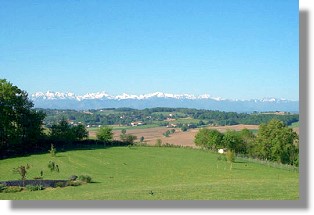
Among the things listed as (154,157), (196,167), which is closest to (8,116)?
(154,157)

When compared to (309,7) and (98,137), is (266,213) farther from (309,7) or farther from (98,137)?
(98,137)

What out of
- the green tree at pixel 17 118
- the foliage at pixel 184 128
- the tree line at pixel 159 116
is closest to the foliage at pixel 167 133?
the foliage at pixel 184 128

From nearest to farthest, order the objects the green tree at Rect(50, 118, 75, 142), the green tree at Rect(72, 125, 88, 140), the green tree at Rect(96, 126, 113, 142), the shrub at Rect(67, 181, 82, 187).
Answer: the shrub at Rect(67, 181, 82, 187)
the green tree at Rect(50, 118, 75, 142)
the green tree at Rect(72, 125, 88, 140)
the green tree at Rect(96, 126, 113, 142)

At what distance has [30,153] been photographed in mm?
19594

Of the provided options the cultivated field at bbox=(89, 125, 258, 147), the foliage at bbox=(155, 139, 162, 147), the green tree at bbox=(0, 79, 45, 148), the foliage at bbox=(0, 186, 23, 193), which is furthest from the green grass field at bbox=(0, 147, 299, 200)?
the cultivated field at bbox=(89, 125, 258, 147)

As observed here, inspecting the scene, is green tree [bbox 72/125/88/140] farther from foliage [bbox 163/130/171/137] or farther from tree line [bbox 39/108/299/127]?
foliage [bbox 163/130/171/137]

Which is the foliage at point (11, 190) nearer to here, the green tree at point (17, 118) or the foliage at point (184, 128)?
the green tree at point (17, 118)

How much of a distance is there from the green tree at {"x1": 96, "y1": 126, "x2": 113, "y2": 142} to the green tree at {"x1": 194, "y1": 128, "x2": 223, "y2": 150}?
26.2 ft

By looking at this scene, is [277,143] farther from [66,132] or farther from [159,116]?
[159,116]

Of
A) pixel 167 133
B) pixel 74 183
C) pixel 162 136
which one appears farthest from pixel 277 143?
pixel 74 183

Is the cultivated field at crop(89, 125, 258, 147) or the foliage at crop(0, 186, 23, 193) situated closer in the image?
the foliage at crop(0, 186, 23, 193)

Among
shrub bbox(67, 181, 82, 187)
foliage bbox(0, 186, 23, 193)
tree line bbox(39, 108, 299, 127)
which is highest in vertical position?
tree line bbox(39, 108, 299, 127)

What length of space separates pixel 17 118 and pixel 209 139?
573 inches

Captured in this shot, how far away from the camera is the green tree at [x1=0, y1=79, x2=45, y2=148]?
1955 centimetres
